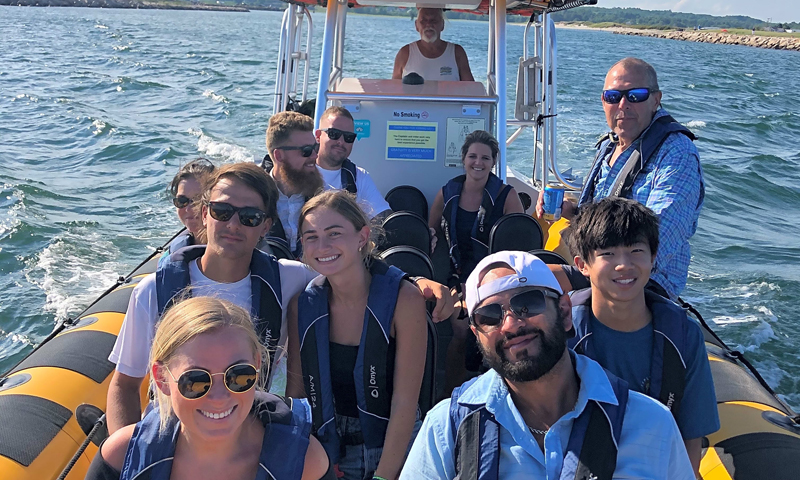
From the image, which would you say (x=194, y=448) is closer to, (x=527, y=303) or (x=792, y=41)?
(x=527, y=303)

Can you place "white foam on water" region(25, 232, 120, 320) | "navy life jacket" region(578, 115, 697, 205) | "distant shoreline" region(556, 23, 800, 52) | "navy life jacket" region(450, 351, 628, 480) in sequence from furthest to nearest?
"distant shoreline" region(556, 23, 800, 52) < "white foam on water" region(25, 232, 120, 320) < "navy life jacket" region(578, 115, 697, 205) < "navy life jacket" region(450, 351, 628, 480)

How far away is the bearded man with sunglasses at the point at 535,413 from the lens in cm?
149

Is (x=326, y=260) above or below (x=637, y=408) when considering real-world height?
above

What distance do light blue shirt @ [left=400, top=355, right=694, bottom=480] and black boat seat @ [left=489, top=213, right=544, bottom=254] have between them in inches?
68.5

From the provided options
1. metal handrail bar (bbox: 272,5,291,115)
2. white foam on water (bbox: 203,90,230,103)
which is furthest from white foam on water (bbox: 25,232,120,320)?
white foam on water (bbox: 203,90,230,103)

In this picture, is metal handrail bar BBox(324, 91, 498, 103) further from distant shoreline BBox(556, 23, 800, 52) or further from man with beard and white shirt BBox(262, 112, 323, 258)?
distant shoreline BBox(556, 23, 800, 52)

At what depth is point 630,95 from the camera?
104 inches

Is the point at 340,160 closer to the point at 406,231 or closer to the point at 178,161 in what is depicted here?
the point at 406,231

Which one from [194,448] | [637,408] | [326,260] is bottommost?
[194,448]

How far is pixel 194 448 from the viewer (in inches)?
62.7

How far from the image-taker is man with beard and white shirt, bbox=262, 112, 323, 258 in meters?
3.04

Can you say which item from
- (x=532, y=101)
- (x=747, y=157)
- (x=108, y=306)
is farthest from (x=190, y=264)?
(x=747, y=157)

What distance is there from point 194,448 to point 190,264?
2.67 ft

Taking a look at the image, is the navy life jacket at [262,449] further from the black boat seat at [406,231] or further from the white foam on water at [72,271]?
the white foam on water at [72,271]
